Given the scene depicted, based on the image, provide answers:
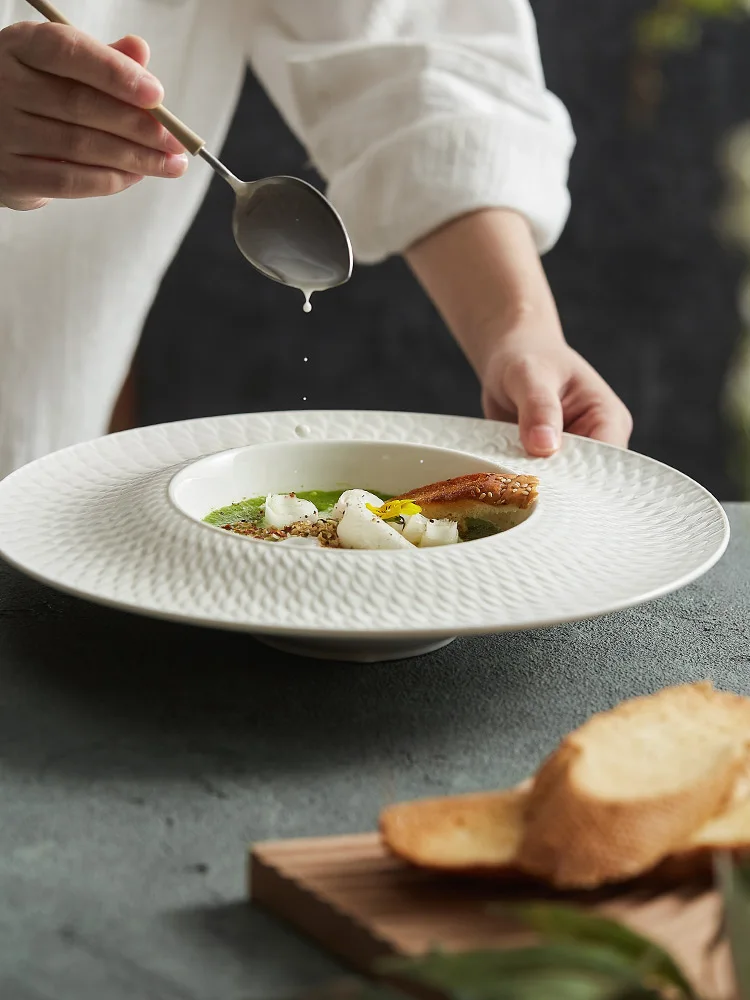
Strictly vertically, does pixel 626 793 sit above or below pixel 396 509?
above

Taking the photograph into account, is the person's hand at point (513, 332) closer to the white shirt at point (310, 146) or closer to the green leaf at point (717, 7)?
the white shirt at point (310, 146)

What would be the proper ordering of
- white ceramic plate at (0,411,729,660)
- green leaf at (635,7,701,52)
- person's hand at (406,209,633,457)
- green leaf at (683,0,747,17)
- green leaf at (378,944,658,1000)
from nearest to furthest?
1. green leaf at (378,944,658,1000)
2. white ceramic plate at (0,411,729,660)
3. person's hand at (406,209,633,457)
4. green leaf at (683,0,747,17)
5. green leaf at (635,7,701,52)

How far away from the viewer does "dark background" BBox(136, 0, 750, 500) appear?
11.8 feet

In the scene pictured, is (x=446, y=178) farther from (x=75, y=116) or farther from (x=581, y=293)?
(x=581, y=293)

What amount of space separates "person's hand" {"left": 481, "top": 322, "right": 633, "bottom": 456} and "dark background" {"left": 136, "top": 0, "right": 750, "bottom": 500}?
2067 mm

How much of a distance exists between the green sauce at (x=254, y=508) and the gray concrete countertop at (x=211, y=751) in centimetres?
19

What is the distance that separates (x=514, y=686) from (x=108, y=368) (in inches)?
49.0

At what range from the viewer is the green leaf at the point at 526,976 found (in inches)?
18.8

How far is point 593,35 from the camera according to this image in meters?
3.55

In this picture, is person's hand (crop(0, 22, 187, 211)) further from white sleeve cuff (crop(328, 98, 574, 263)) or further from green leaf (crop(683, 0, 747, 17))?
green leaf (crop(683, 0, 747, 17))

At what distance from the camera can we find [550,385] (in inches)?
59.3

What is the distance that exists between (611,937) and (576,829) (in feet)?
0.33

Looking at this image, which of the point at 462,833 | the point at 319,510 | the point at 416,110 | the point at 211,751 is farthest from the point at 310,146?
the point at 462,833

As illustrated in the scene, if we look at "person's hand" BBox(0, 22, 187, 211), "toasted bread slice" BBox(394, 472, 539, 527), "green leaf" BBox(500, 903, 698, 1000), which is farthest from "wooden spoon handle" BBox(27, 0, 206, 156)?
"green leaf" BBox(500, 903, 698, 1000)
